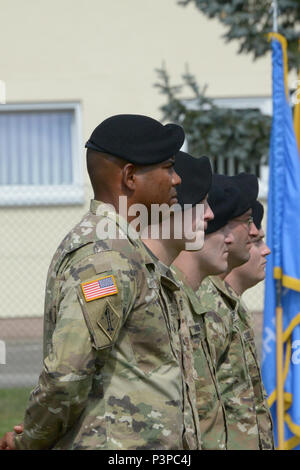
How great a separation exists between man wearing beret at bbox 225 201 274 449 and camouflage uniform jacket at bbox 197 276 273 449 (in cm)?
2

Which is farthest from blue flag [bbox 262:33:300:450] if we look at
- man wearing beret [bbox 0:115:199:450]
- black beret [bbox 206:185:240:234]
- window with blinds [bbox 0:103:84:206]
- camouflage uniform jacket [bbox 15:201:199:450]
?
window with blinds [bbox 0:103:84:206]

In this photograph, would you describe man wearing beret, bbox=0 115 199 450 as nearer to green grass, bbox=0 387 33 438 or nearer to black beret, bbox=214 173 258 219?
black beret, bbox=214 173 258 219

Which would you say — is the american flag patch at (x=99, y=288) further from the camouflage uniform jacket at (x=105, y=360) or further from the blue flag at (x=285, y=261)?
the blue flag at (x=285, y=261)

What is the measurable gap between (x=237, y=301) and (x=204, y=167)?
0.88 m

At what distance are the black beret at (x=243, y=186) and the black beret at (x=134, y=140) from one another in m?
1.78

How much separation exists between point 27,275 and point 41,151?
2.38 m

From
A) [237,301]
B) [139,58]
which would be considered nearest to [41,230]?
[139,58]

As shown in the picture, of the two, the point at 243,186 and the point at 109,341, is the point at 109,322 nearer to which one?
the point at 109,341

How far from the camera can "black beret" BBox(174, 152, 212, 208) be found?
3.73 meters

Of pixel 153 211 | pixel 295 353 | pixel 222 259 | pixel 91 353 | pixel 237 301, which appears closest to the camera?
pixel 91 353

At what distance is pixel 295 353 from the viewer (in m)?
5.82

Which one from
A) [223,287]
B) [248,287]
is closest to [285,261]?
[248,287]

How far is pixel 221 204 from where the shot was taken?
4633 mm

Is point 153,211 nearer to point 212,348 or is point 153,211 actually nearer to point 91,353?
point 91,353
